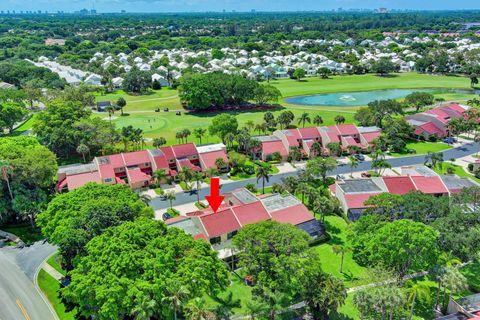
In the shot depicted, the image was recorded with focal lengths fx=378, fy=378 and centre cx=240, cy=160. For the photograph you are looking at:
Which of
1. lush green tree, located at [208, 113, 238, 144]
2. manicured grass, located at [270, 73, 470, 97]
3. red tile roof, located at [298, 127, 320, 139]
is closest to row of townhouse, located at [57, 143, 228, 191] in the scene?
lush green tree, located at [208, 113, 238, 144]

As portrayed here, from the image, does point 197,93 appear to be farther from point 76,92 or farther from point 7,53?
point 7,53

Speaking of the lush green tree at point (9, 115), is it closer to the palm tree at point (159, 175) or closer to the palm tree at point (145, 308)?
the palm tree at point (159, 175)

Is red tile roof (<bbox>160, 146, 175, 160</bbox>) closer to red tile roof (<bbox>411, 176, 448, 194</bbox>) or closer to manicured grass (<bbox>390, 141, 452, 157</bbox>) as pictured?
red tile roof (<bbox>411, 176, 448, 194</bbox>)

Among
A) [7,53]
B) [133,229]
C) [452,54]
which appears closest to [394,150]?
[133,229]

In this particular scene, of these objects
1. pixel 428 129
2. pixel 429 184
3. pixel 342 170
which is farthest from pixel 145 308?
pixel 428 129

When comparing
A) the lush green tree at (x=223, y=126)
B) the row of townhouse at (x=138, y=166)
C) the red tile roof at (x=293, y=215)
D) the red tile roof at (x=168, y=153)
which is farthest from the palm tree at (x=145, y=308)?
the lush green tree at (x=223, y=126)

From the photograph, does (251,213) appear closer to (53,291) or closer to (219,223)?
(219,223)
